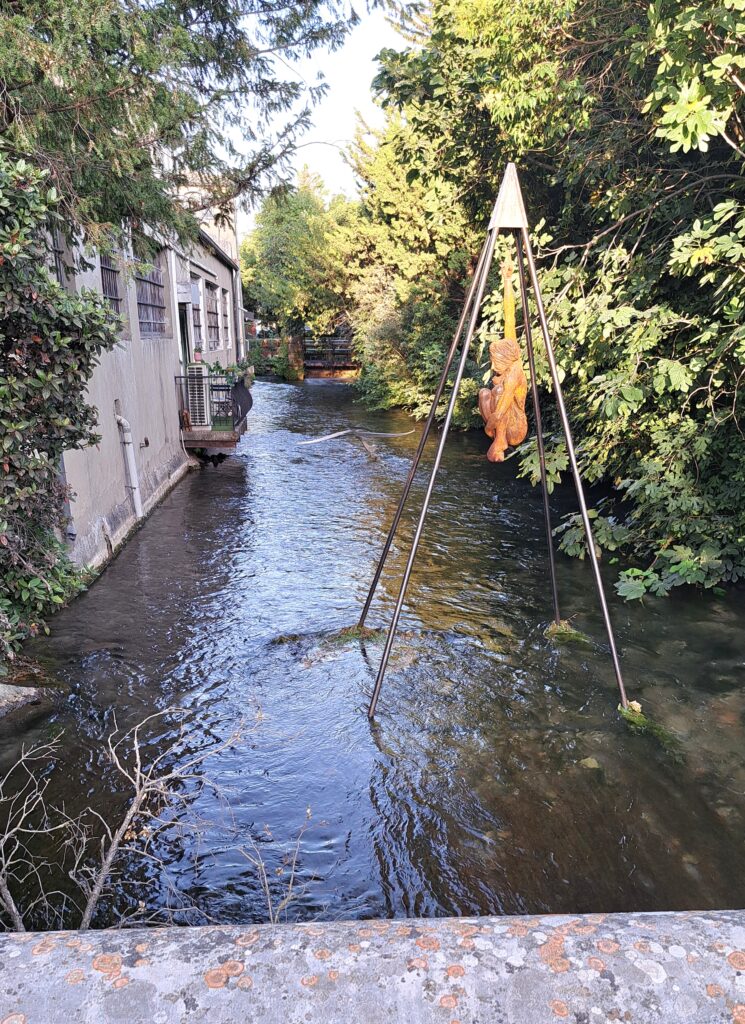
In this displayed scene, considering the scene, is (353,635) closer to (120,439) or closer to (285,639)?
(285,639)

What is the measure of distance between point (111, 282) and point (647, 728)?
8228 millimetres

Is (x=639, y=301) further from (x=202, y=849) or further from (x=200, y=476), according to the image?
(x=200, y=476)

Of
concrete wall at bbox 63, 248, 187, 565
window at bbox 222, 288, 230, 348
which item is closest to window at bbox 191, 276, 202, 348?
concrete wall at bbox 63, 248, 187, 565

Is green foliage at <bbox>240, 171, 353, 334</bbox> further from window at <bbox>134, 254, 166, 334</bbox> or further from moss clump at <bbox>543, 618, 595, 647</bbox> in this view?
moss clump at <bbox>543, 618, 595, 647</bbox>

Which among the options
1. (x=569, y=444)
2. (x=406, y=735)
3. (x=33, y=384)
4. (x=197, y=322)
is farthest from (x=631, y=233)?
(x=197, y=322)

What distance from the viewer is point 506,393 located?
4.54 meters

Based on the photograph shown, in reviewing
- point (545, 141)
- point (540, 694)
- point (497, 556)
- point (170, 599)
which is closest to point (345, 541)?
point (497, 556)

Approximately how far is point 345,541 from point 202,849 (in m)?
5.83

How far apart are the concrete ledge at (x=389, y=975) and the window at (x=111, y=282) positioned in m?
8.47

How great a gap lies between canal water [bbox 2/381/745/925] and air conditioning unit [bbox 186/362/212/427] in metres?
4.70

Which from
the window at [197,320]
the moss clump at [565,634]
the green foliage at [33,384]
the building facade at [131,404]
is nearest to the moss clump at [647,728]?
the moss clump at [565,634]

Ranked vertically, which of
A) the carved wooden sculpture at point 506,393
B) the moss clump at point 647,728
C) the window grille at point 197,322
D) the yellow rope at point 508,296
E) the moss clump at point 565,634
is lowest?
the moss clump at point 647,728

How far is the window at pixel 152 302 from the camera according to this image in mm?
11000

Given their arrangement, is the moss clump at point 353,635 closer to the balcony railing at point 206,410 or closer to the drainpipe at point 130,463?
the drainpipe at point 130,463
